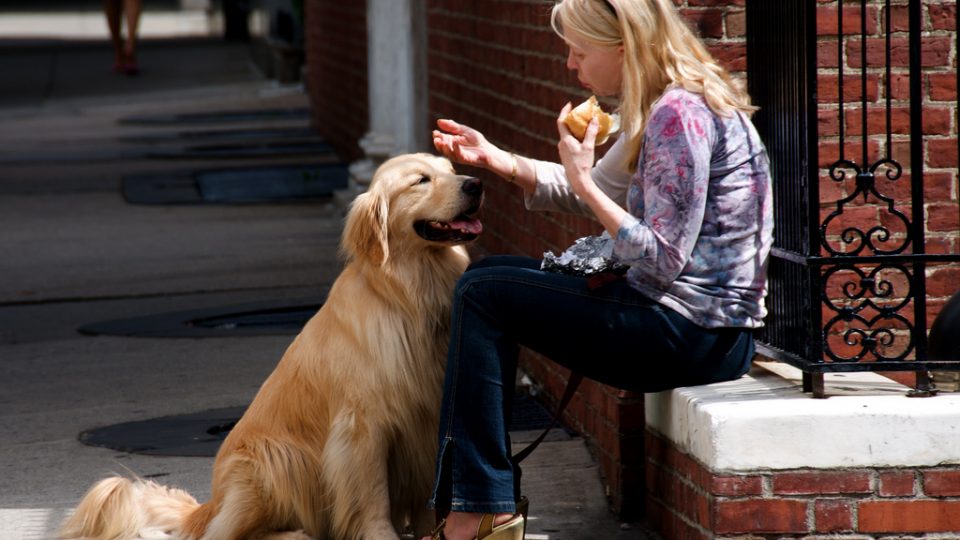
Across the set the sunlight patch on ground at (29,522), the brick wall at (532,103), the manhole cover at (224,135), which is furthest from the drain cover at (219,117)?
the sunlight patch on ground at (29,522)

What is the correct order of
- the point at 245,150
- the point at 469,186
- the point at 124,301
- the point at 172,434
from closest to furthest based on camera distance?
the point at 469,186 < the point at 172,434 < the point at 124,301 < the point at 245,150

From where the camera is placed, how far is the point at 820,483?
4.07 metres

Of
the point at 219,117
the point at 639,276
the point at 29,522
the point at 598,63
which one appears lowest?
the point at 29,522

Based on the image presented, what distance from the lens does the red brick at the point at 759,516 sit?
4070 millimetres

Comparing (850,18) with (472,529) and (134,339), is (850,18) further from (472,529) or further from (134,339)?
(134,339)

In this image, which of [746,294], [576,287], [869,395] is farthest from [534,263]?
[869,395]

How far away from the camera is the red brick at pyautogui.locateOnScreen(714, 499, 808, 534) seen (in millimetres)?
4070

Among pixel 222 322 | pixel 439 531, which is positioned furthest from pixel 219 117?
pixel 439 531

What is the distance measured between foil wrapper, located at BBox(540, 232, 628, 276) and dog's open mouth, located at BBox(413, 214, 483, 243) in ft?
0.84

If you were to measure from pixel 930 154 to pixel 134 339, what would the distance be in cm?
453

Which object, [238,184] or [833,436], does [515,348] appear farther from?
[238,184]

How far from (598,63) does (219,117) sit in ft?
53.9

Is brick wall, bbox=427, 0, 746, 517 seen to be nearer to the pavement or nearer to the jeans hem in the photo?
the pavement

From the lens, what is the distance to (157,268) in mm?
10203
